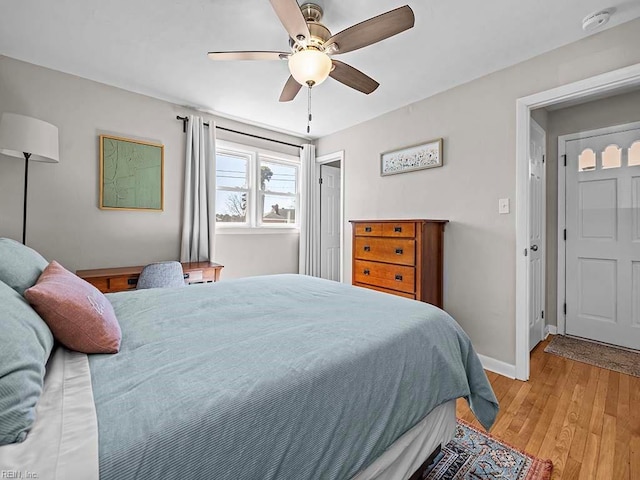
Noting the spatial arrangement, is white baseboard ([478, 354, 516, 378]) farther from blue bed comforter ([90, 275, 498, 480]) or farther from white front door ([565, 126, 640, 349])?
white front door ([565, 126, 640, 349])

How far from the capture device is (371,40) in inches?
65.4

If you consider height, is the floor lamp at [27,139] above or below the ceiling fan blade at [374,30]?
below

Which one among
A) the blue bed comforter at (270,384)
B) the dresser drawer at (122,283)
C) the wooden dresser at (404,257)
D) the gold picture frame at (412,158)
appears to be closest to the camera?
the blue bed comforter at (270,384)

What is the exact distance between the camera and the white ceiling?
5.98 feet

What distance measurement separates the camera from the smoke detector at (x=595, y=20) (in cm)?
182

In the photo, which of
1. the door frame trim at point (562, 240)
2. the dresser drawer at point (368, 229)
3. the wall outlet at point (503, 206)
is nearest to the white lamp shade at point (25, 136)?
the dresser drawer at point (368, 229)

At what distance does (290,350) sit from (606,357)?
3292 millimetres

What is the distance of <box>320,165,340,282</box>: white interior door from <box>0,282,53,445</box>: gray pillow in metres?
3.75

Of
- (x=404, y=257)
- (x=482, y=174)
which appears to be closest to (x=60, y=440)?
(x=404, y=257)

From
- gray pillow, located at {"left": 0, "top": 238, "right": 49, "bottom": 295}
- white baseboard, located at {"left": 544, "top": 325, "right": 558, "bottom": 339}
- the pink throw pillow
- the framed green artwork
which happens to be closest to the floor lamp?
the framed green artwork

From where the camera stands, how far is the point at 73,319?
3.10ft

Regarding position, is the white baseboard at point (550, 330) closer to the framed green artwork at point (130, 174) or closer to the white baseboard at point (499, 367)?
the white baseboard at point (499, 367)

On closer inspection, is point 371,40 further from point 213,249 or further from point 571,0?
point 213,249

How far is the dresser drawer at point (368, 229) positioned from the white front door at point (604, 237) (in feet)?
7.09
